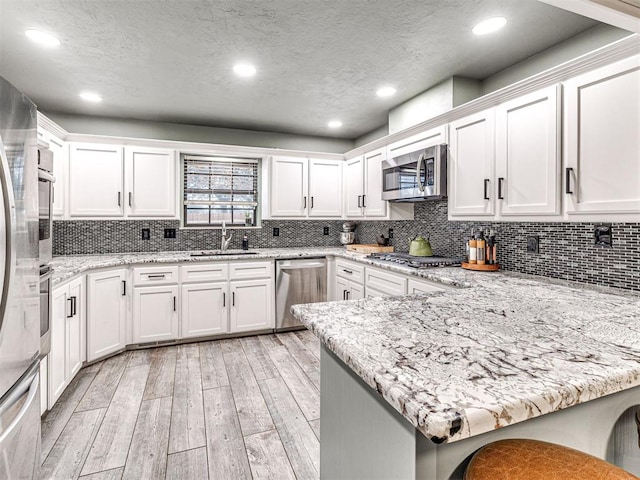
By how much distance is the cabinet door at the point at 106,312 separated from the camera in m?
3.04

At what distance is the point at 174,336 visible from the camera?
356cm

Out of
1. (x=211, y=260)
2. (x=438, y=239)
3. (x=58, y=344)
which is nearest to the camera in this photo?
(x=58, y=344)

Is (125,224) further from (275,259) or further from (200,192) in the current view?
(275,259)

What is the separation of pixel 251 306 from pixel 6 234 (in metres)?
2.94

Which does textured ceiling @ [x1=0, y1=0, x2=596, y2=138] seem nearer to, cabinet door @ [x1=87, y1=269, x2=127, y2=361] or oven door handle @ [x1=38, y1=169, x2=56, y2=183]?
oven door handle @ [x1=38, y1=169, x2=56, y2=183]

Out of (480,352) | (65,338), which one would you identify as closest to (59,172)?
(65,338)

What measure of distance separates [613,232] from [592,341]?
55.6 inches

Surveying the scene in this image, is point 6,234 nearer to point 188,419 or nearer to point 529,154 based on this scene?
point 188,419

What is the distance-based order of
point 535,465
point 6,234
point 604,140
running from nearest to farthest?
point 535,465 → point 6,234 → point 604,140

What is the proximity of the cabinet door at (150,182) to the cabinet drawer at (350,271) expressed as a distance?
6.55 ft

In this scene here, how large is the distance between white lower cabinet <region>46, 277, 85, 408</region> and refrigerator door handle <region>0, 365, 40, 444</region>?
44.3 inches

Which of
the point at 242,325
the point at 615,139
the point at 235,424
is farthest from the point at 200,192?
the point at 615,139

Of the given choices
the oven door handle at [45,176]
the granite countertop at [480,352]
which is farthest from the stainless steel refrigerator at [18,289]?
the granite countertop at [480,352]

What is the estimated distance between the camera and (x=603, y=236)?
2.06 metres
